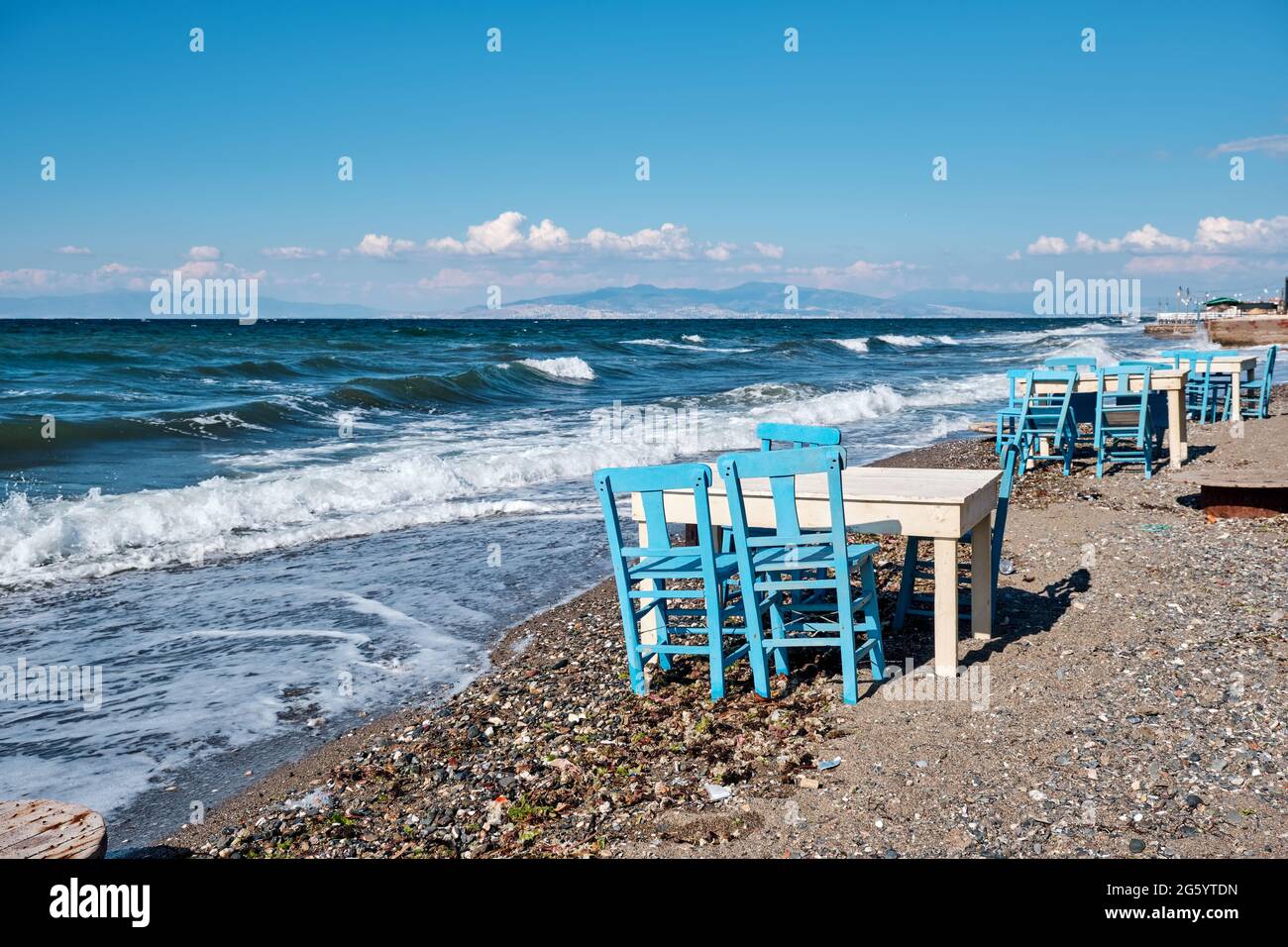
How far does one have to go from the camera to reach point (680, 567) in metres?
5.22

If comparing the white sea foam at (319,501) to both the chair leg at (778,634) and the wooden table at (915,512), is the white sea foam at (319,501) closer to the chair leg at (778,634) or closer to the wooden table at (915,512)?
the wooden table at (915,512)

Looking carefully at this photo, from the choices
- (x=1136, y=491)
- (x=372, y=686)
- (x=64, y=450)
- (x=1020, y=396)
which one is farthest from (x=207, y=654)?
(x=64, y=450)

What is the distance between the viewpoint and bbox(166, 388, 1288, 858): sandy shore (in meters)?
3.78

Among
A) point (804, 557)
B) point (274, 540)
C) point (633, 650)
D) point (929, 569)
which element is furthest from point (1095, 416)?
point (274, 540)

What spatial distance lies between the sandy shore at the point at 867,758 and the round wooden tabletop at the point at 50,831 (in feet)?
3.14

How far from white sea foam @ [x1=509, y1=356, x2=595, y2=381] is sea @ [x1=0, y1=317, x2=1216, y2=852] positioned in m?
6.40

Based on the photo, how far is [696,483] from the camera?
487 cm

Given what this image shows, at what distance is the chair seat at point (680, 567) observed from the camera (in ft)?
16.8

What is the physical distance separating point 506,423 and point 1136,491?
14.1 meters

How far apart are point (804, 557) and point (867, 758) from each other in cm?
109

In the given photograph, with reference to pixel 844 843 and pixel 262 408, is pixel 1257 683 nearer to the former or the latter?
pixel 844 843

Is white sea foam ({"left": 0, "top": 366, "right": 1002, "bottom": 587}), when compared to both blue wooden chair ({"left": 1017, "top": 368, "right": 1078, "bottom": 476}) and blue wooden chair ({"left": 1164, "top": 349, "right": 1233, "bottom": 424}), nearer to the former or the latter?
blue wooden chair ({"left": 1017, "top": 368, "right": 1078, "bottom": 476})

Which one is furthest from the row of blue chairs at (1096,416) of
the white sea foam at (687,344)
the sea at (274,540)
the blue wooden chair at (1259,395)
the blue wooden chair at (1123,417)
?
the white sea foam at (687,344)

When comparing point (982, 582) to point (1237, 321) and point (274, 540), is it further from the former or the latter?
point (1237, 321)
